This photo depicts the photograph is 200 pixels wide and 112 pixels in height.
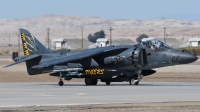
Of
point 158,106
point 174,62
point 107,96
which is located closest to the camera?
point 158,106

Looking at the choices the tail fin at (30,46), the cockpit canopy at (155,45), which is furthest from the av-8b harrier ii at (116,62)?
the tail fin at (30,46)

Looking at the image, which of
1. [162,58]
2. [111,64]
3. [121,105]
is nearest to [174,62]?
[162,58]

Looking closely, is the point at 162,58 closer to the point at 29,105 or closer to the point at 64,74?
the point at 64,74

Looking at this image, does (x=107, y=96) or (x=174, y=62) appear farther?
(x=174, y=62)

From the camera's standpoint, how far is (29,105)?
2127 cm

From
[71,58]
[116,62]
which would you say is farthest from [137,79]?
[71,58]

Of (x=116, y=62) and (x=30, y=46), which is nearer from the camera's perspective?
(x=116, y=62)

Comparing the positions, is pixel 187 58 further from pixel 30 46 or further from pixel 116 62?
pixel 30 46

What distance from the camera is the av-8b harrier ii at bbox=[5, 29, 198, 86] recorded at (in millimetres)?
33781

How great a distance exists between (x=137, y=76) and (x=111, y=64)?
Answer: 5.09ft

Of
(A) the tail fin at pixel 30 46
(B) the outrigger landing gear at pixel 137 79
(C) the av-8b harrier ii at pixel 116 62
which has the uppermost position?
(A) the tail fin at pixel 30 46

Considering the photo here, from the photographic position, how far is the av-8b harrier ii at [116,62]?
111 feet

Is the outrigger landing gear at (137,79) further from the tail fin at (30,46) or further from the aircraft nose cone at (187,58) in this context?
the tail fin at (30,46)

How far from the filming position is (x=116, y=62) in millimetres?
34469
